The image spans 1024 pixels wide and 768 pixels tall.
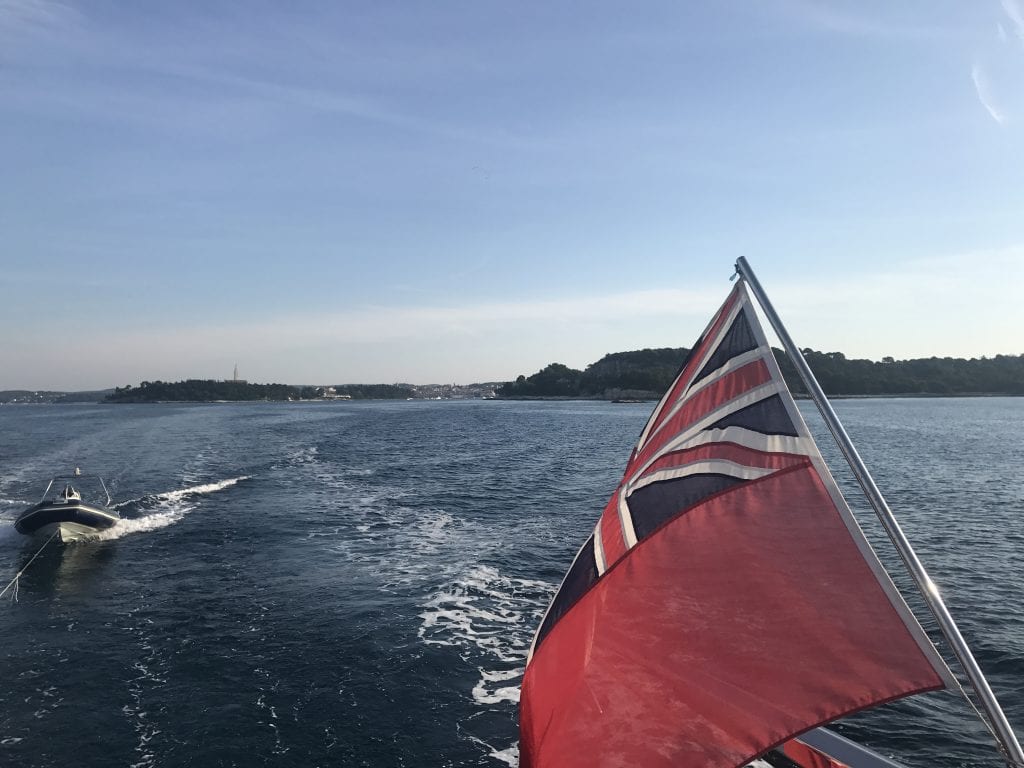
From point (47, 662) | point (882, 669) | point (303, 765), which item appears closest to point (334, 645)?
point (303, 765)

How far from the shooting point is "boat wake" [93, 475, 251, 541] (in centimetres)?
2789

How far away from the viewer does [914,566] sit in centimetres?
388

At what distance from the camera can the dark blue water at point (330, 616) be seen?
39.4ft

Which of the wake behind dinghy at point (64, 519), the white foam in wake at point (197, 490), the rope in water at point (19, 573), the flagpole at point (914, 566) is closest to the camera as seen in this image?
the flagpole at point (914, 566)

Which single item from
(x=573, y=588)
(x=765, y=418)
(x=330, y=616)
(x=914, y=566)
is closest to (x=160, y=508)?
(x=330, y=616)

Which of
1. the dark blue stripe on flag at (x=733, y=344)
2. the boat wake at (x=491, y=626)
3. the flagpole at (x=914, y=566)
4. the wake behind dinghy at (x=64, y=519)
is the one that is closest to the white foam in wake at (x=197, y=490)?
the wake behind dinghy at (x=64, y=519)

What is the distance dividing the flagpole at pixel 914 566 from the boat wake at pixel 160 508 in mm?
29880

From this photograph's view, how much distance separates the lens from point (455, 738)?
1198 cm

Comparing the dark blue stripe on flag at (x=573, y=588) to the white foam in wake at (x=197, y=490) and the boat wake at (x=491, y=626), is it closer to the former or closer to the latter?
the boat wake at (x=491, y=626)

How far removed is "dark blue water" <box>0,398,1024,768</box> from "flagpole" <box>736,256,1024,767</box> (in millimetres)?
9536

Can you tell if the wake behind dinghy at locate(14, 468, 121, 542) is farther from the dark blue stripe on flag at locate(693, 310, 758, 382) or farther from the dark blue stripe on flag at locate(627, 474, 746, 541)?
the dark blue stripe on flag at locate(693, 310, 758, 382)

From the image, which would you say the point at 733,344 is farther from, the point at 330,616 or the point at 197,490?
the point at 197,490

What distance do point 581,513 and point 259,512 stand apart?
16521mm

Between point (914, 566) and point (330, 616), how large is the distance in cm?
1679
